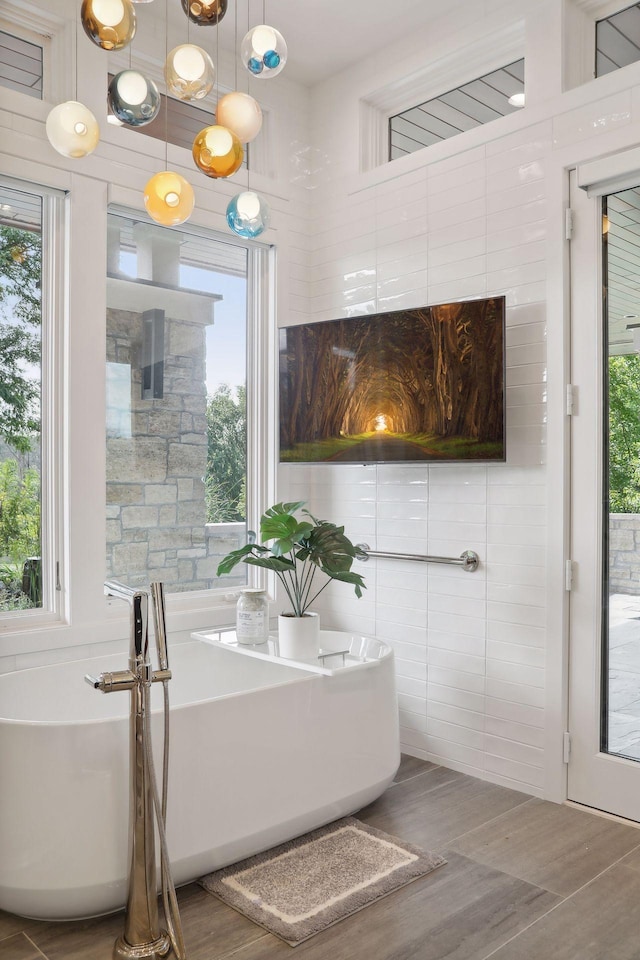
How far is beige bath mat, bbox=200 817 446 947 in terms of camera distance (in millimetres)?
2111

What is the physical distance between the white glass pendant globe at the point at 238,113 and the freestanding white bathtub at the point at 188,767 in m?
1.62

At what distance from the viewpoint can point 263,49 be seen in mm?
1813

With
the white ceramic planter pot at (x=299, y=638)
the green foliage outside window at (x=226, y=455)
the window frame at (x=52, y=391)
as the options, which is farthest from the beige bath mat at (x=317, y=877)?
the green foliage outside window at (x=226, y=455)

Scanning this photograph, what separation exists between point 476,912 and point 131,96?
7.70 ft

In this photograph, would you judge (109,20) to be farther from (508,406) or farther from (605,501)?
(605,501)

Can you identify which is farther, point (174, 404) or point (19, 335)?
point (174, 404)

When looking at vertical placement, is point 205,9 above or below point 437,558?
above

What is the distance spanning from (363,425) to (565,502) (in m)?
0.94

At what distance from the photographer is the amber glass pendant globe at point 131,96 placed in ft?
6.07

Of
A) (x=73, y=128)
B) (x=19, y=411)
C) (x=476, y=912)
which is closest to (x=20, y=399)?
(x=19, y=411)

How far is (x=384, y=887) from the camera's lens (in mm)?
2256

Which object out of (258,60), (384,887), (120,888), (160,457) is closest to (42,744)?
(120,888)

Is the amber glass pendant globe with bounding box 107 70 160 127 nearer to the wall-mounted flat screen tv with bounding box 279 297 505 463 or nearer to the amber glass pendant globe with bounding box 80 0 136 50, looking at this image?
the amber glass pendant globe with bounding box 80 0 136 50

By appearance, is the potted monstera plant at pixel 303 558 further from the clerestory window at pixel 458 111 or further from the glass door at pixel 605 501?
the clerestory window at pixel 458 111
